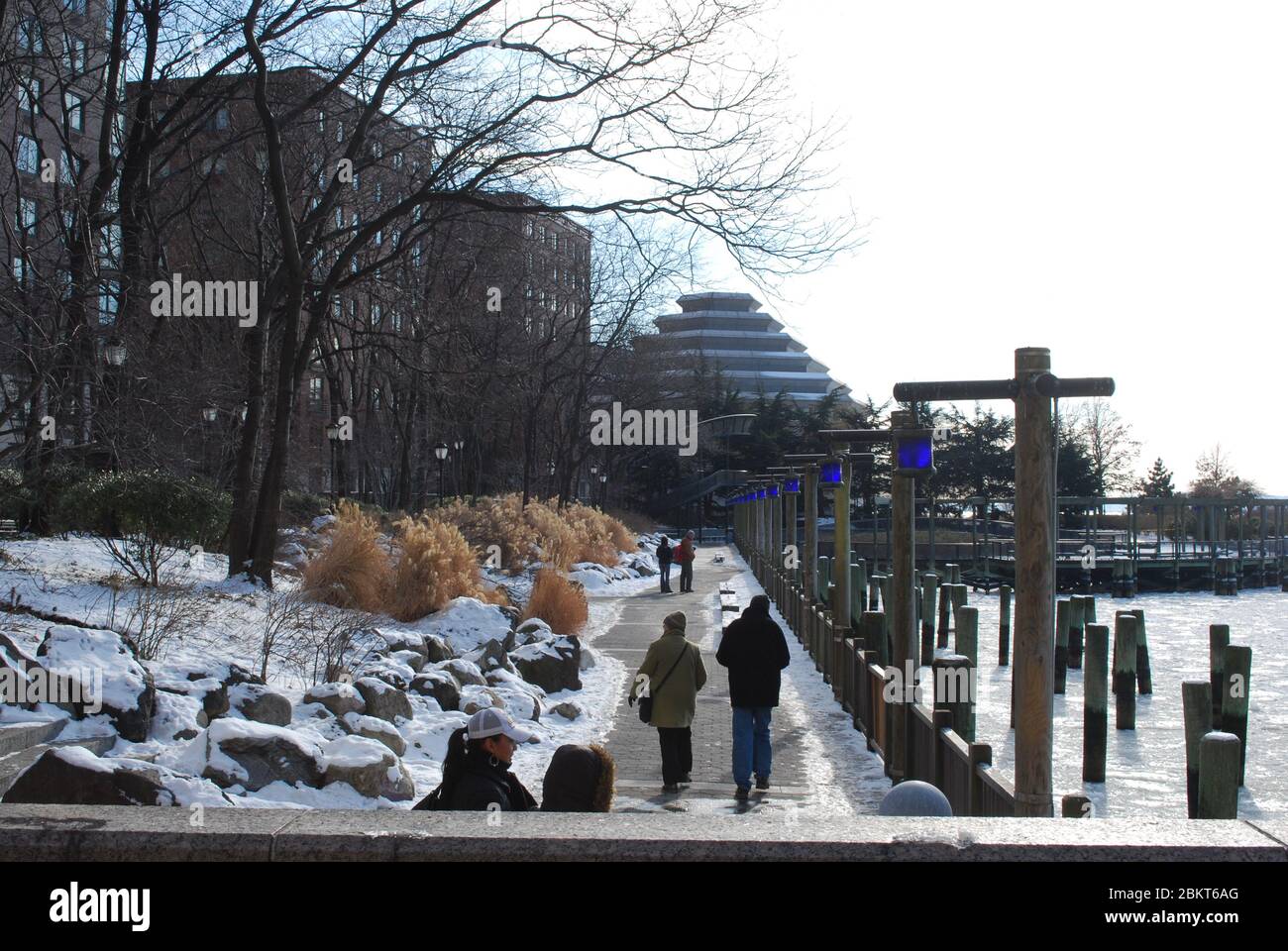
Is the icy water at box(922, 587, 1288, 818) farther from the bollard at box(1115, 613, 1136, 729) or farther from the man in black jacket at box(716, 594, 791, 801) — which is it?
the man in black jacket at box(716, 594, 791, 801)

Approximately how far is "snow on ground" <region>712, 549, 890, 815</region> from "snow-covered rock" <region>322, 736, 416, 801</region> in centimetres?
261

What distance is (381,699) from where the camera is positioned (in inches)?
444

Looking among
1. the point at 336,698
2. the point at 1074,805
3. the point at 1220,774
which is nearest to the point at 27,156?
the point at 336,698

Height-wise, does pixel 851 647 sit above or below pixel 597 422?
below

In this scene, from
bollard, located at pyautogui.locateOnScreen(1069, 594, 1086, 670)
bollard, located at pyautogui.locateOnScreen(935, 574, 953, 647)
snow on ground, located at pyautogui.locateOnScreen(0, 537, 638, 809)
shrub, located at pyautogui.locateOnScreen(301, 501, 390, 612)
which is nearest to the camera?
snow on ground, located at pyautogui.locateOnScreen(0, 537, 638, 809)

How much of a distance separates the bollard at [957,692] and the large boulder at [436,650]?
7346 mm

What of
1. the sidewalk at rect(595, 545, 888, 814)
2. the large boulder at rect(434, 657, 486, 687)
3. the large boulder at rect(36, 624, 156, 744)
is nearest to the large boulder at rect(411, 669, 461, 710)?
the large boulder at rect(434, 657, 486, 687)

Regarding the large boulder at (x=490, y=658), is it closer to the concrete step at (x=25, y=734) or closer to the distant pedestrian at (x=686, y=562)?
the concrete step at (x=25, y=734)

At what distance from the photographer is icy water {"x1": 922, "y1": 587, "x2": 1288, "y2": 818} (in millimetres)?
12172

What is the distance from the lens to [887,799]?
5.49 m
